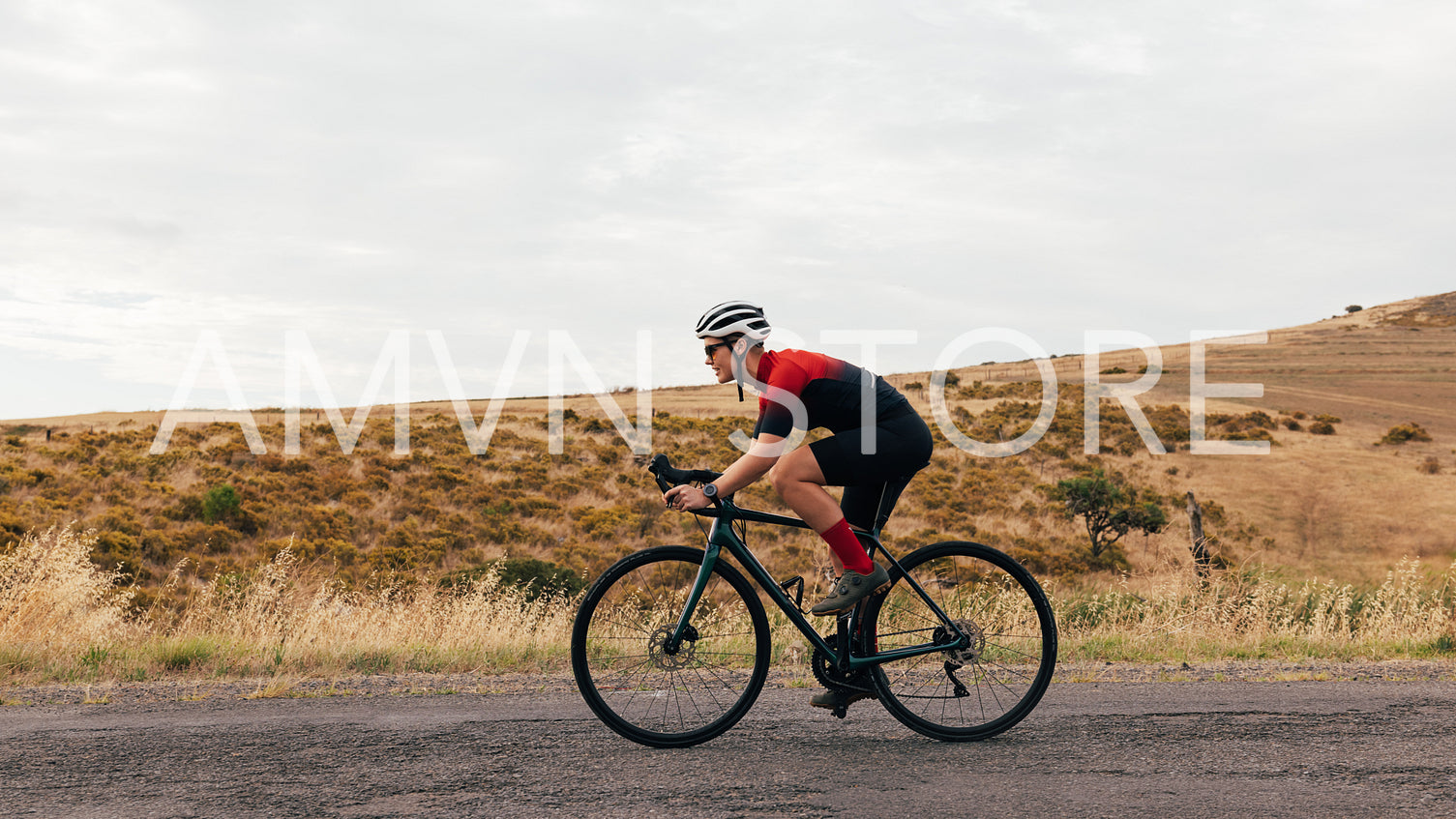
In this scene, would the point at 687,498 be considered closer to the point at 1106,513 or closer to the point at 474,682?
the point at 474,682

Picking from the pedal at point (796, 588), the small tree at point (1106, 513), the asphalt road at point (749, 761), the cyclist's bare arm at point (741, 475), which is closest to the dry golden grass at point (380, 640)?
the pedal at point (796, 588)

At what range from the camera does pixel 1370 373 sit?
242 ft

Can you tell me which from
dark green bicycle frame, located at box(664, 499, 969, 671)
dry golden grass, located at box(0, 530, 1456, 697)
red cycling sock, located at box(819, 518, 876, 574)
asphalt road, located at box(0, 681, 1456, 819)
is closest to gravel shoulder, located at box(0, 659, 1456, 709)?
dry golden grass, located at box(0, 530, 1456, 697)

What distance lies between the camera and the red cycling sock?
185 inches

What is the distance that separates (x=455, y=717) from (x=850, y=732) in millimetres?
2103

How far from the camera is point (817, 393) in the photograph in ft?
15.5

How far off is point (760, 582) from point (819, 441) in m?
0.85

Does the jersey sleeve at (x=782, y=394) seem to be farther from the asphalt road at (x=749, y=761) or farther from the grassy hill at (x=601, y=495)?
the grassy hill at (x=601, y=495)

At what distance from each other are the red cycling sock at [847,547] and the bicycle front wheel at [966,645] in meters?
0.31

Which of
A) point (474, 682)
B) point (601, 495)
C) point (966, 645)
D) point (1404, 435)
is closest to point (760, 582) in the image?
point (966, 645)

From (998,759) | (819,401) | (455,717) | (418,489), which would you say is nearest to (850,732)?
(998,759)

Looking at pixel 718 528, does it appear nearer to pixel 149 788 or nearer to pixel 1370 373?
pixel 149 788

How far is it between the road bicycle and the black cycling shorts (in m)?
0.05

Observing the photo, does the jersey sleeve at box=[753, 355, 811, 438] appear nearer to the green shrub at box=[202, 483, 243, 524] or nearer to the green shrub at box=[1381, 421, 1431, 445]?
the green shrub at box=[202, 483, 243, 524]
